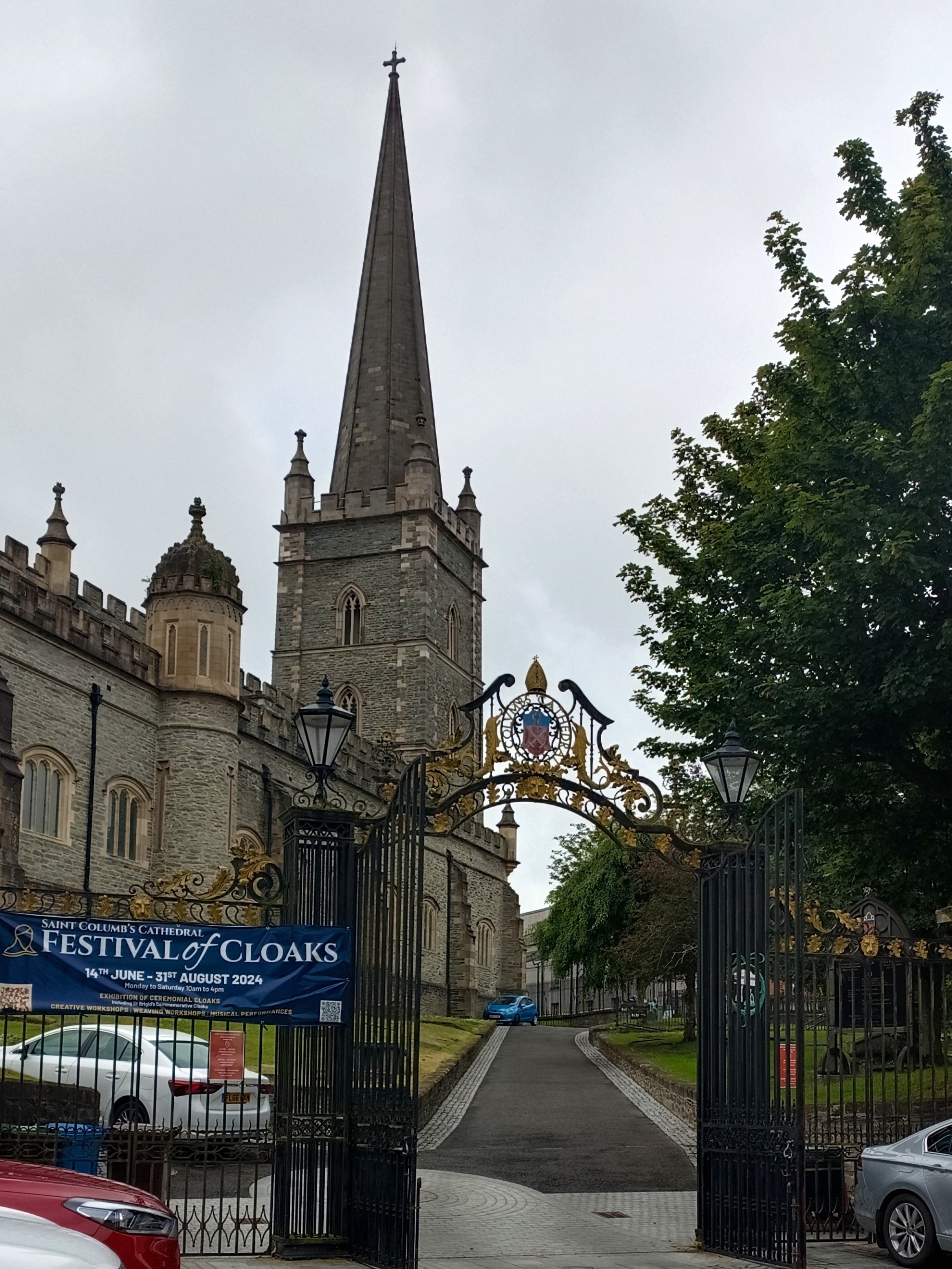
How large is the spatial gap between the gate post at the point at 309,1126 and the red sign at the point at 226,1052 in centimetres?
30

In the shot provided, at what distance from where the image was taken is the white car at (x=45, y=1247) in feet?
20.1

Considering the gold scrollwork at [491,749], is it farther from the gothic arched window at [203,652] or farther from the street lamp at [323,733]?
the gothic arched window at [203,652]

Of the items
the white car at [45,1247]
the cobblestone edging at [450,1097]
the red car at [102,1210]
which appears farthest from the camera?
the cobblestone edging at [450,1097]

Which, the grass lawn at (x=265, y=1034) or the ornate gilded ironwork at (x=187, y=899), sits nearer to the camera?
the ornate gilded ironwork at (x=187, y=899)

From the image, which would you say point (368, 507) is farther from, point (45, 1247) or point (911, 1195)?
point (45, 1247)

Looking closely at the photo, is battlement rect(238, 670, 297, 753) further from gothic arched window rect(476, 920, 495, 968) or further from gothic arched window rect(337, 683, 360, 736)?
gothic arched window rect(476, 920, 495, 968)

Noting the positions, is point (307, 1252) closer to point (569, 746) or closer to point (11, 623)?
point (569, 746)

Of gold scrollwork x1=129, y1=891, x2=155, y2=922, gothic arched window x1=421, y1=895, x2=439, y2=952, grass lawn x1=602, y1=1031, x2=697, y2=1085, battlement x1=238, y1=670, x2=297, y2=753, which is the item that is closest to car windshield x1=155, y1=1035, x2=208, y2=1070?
gold scrollwork x1=129, y1=891, x2=155, y2=922

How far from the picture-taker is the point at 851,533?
Answer: 16734 millimetres

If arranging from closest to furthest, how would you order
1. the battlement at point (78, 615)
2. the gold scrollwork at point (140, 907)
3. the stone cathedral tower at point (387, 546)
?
the gold scrollwork at point (140, 907), the battlement at point (78, 615), the stone cathedral tower at point (387, 546)

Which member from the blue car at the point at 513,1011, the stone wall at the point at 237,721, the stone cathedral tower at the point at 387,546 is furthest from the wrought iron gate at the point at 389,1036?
the stone cathedral tower at the point at 387,546

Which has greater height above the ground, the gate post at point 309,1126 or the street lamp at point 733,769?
the street lamp at point 733,769

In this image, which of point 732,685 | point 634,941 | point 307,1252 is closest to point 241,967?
point 307,1252

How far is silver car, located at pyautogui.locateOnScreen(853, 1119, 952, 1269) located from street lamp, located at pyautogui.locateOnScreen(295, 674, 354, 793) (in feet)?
17.7
